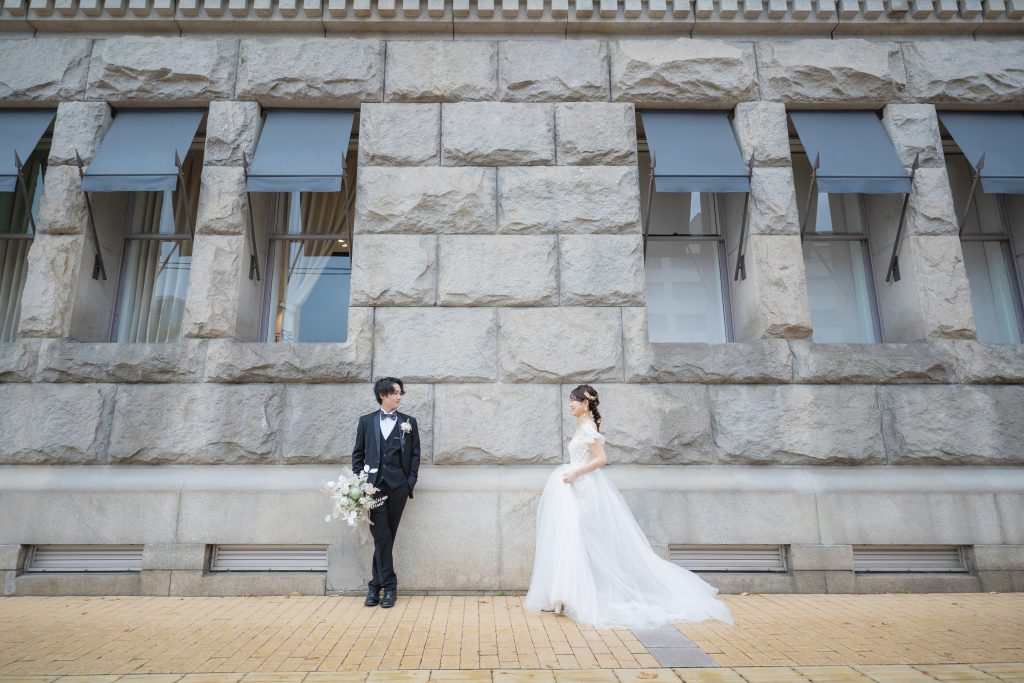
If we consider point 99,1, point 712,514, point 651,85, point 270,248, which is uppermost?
point 99,1

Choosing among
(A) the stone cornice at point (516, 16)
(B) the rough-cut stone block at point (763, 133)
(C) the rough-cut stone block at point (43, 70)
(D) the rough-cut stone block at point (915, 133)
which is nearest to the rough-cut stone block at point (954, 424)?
(D) the rough-cut stone block at point (915, 133)

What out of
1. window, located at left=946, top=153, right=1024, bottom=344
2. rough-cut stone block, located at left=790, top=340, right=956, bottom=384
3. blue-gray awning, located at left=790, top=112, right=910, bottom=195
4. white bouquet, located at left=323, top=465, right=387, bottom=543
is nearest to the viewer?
white bouquet, located at left=323, top=465, right=387, bottom=543

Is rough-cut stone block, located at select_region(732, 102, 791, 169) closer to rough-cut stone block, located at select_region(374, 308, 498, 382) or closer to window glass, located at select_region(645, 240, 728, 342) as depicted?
window glass, located at select_region(645, 240, 728, 342)

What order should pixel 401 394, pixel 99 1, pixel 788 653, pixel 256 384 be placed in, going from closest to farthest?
pixel 788 653 < pixel 401 394 < pixel 256 384 < pixel 99 1

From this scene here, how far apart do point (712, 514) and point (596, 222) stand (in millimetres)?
3738

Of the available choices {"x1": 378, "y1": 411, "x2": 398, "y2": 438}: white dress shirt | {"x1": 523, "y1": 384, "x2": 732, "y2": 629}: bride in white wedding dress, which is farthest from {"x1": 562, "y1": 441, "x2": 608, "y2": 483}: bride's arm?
{"x1": 378, "y1": 411, "x2": 398, "y2": 438}: white dress shirt

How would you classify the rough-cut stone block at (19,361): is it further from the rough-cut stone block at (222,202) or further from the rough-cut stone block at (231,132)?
the rough-cut stone block at (231,132)

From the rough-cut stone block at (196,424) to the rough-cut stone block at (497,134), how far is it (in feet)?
12.4

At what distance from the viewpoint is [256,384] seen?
675 cm

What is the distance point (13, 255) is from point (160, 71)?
3.36 metres

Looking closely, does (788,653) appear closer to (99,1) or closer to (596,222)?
(596,222)

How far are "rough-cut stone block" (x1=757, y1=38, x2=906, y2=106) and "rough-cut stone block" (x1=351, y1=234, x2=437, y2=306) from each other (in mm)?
5103

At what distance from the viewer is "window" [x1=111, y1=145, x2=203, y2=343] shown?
7.75 meters

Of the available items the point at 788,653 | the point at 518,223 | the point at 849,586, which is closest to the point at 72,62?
the point at 518,223
